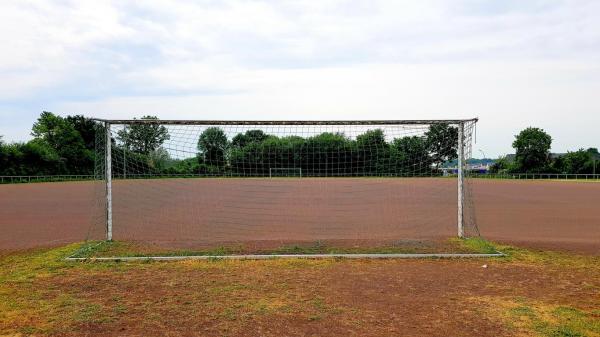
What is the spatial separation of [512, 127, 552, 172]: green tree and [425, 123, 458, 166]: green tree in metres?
64.7

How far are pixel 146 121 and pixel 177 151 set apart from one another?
1.26 meters

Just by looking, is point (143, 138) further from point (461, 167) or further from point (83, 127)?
point (83, 127)

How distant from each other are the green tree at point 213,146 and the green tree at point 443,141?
5.21m

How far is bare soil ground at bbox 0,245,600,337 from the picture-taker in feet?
15.1

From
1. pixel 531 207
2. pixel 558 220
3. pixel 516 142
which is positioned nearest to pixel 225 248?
pixel 558 220

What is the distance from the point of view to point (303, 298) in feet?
18.4

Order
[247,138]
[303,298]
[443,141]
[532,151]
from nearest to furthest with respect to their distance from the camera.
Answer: [303,298], [443,141], [247,138], [532,151]

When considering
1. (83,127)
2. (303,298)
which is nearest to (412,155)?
(303,298)

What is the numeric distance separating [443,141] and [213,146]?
594cm

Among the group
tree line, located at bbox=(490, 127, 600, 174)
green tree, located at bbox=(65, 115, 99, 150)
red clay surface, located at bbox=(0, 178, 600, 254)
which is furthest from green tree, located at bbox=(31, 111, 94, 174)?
tree line, located at bbox=(490, 127, 600, 174)

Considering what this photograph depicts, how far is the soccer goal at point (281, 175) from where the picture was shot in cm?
941

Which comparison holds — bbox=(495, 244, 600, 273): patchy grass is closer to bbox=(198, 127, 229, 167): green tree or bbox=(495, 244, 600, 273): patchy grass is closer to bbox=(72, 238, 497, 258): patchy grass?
bbox=(72, 238, 497, 258): patchy grass

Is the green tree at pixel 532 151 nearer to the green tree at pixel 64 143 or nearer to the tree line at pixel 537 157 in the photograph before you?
the tree line at pixel 537 157

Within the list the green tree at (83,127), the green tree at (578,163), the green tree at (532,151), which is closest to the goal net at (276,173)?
the green tree at (578,163)
